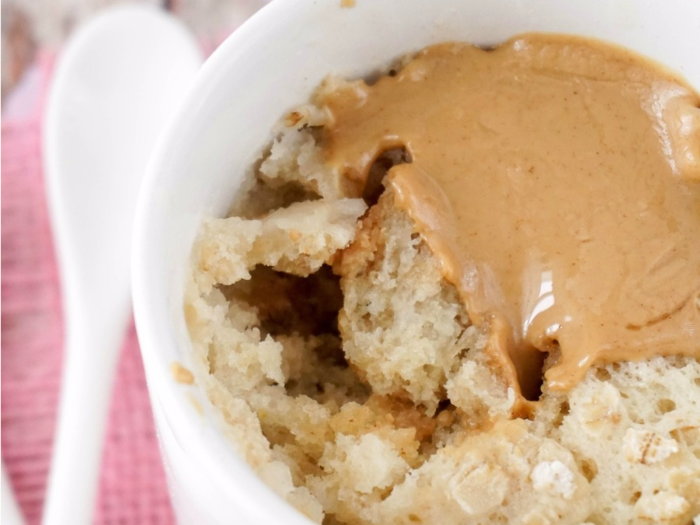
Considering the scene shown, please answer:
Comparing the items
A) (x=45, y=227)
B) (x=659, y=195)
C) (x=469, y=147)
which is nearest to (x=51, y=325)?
(x=45, y=227)

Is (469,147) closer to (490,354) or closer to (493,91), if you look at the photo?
(493,91)

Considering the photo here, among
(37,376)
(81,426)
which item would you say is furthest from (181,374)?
(37,376)

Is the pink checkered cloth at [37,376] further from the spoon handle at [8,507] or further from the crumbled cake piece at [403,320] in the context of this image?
the crumbled cake piece at [403,320]

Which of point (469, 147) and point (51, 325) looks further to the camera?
point (51, 325)

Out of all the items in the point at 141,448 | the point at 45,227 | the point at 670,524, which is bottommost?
the point at 141,448

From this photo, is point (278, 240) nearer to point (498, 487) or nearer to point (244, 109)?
point (244, 109)
